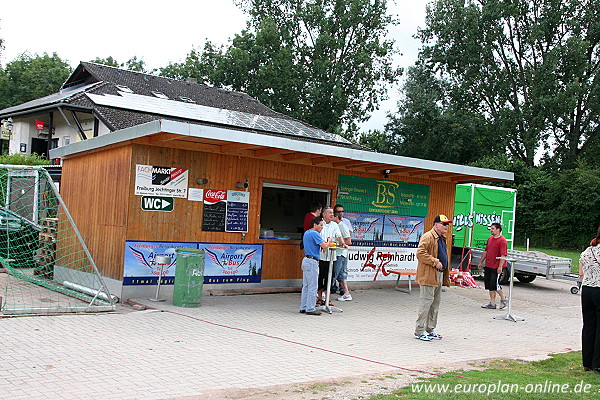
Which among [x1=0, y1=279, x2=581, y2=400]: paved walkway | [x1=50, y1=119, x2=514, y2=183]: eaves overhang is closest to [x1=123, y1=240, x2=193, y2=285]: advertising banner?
[x1=0, y1=279, x2=581, y2=400]: paved walkway

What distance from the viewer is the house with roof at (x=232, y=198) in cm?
1116

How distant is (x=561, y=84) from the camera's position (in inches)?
1662

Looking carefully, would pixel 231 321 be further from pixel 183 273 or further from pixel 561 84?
pixel 561 84

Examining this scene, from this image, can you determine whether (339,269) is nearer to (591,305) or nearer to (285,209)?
(285,209)

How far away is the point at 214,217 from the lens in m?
12.3

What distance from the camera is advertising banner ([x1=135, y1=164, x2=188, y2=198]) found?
36.7 ft

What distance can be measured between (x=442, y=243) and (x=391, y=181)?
5.88 m

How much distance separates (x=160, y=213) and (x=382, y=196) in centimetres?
593

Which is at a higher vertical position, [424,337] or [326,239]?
[326,239]

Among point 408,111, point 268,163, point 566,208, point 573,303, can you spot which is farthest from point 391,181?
point 408,111

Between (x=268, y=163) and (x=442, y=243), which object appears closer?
(x=442, y=243)

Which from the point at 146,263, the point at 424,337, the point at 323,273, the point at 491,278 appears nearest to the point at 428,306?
the point at 424,337

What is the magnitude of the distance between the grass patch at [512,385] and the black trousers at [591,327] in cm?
17

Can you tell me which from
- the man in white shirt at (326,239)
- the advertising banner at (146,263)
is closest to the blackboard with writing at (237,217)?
the advertising banner at (146,263)
